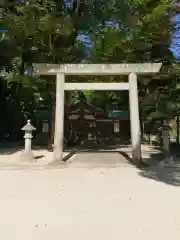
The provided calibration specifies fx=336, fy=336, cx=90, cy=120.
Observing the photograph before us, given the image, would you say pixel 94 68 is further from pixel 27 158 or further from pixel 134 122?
pixel 27 158

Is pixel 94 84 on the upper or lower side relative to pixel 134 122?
upper

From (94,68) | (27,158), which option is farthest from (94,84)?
(27,158)

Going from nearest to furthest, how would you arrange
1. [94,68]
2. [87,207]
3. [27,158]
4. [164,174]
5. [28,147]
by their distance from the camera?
[87,207]
[164,174]
[94,68]
[27,158]
[28,147]

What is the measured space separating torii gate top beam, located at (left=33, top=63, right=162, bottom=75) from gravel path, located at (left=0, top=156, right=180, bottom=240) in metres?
3.35

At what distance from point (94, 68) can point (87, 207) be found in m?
5.56

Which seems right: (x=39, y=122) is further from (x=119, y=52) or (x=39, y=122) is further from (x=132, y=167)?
(x=132, y=167)

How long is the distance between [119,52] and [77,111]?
448 centimetres

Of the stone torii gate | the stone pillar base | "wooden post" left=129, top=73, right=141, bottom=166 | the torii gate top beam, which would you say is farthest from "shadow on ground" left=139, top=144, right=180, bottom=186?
the stone pillar base

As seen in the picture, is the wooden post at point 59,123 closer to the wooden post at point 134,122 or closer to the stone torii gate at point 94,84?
the stone torii gate at point 94,84

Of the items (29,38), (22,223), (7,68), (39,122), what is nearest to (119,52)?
(29,38)

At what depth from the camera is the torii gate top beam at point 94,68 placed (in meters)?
9.95

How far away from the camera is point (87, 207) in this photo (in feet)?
17.0

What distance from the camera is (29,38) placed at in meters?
12.9

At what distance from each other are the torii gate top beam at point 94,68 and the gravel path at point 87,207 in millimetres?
3352
